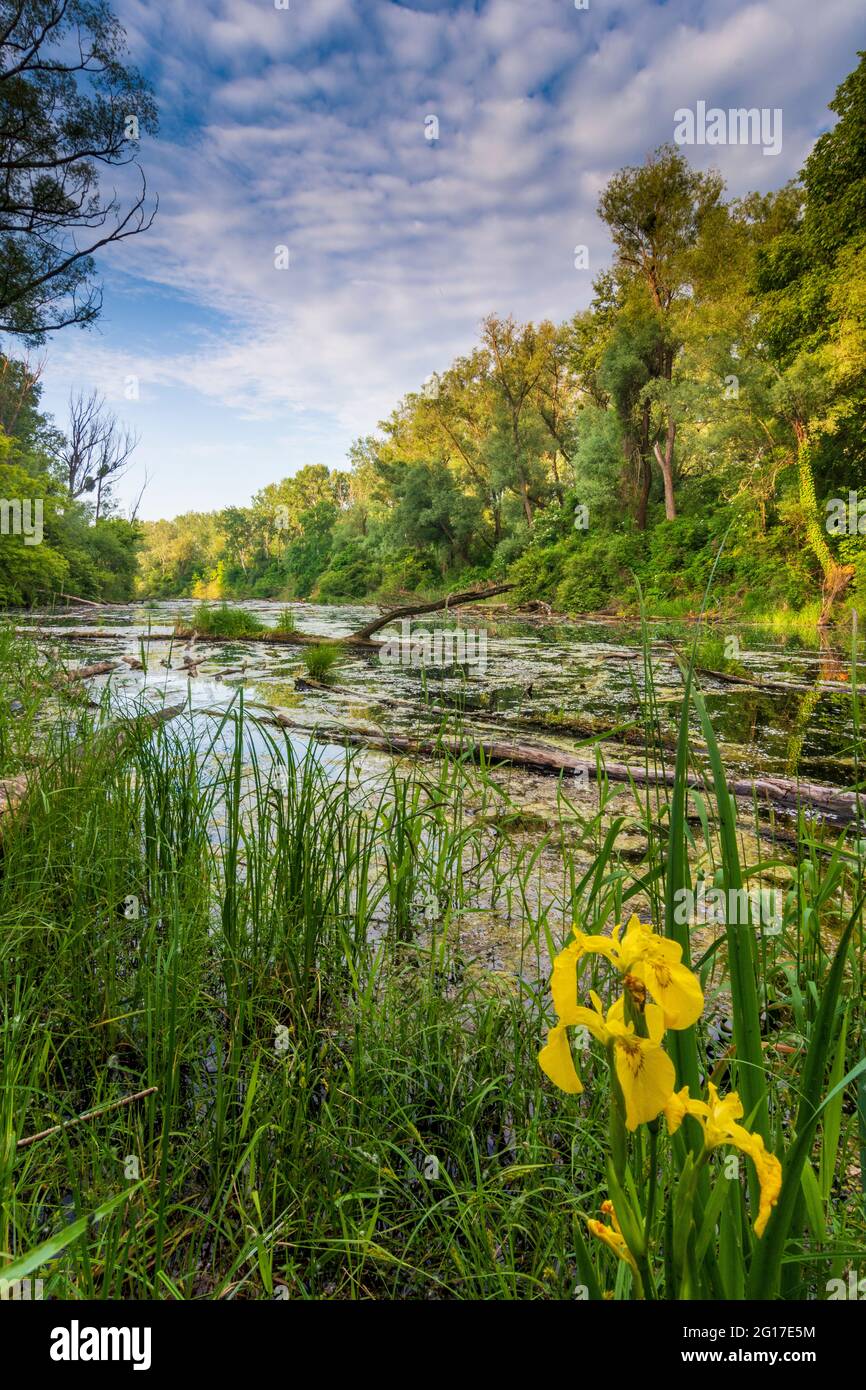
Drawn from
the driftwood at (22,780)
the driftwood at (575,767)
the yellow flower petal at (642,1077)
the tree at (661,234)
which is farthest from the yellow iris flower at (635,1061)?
the tree at (661,234)

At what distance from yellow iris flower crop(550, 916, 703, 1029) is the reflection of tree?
3.39m

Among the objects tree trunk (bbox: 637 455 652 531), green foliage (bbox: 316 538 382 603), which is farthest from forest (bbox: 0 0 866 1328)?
green foliage (bbox: 316 538 382 603)

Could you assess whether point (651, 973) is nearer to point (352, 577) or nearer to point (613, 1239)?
point (613, 1239)

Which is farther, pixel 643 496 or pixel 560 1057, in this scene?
pixel 643 496

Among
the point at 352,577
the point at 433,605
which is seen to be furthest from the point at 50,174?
the point at 352,577

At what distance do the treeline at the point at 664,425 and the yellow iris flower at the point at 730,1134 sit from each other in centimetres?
302

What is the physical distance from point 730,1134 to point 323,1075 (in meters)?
1.07

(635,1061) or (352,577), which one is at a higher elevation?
(352,577)

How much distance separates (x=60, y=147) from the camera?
416 inches

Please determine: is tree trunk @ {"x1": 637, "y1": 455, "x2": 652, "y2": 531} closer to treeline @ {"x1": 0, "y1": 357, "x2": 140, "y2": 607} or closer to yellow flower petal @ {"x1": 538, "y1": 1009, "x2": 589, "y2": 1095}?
treeline @ {"x1": 0, "y1": 357, "x2": 140, "y2": 607}

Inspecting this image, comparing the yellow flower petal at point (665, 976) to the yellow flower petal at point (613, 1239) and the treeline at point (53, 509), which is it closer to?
the yellow flower petal at point (613, 1239)

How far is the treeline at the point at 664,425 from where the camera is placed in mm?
12766

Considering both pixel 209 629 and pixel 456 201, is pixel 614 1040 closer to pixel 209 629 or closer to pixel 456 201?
pixel 209 629

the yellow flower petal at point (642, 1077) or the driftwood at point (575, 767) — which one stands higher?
the yellow flower petal at point (642, 1077)
